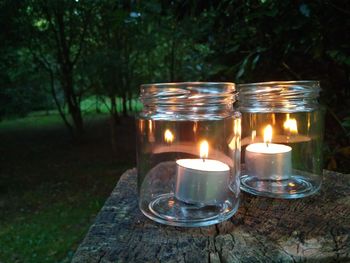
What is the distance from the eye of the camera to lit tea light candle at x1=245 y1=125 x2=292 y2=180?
117 cm

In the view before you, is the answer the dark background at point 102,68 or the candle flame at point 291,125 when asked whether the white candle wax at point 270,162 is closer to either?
the candle flame at point 291,125

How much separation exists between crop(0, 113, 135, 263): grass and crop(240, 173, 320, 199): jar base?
213cm

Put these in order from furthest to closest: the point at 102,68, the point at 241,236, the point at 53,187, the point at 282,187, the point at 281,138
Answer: the point at 102,68
the point at 53,187
the point at 281,138
the point at 282,187
the point at 241,236

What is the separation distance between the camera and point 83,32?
6.68m

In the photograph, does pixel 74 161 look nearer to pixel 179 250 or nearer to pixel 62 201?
pixel 62 201

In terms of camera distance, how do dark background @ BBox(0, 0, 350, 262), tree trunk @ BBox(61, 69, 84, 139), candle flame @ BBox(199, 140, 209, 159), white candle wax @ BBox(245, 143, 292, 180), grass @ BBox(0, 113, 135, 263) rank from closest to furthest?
1. candle flame @ BBox(199, 140, 209, 159)
2. white candle wax @ BBox(245, 143, 292, 180)
3. dark background @ BBox(0, 0, 350, 262)
4. grass @ BBox(0, 113, 135, 263)
5. tree trunk @ BBox(61, 69, 84, 139)

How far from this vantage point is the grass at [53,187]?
3150mm

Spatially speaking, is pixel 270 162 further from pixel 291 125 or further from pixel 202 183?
pixel 202 183

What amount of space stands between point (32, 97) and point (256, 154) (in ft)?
20.4

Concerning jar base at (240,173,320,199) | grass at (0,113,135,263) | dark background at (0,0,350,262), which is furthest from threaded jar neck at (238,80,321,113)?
grass at (0,113,135,263)

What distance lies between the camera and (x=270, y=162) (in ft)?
3.83

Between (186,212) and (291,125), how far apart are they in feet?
1.80

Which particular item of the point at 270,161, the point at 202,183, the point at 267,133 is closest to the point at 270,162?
the point at 270,161

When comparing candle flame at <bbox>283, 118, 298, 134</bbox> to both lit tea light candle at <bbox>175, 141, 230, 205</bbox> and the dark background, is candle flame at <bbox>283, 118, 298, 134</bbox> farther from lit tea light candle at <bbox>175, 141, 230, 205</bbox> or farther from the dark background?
the dark background
